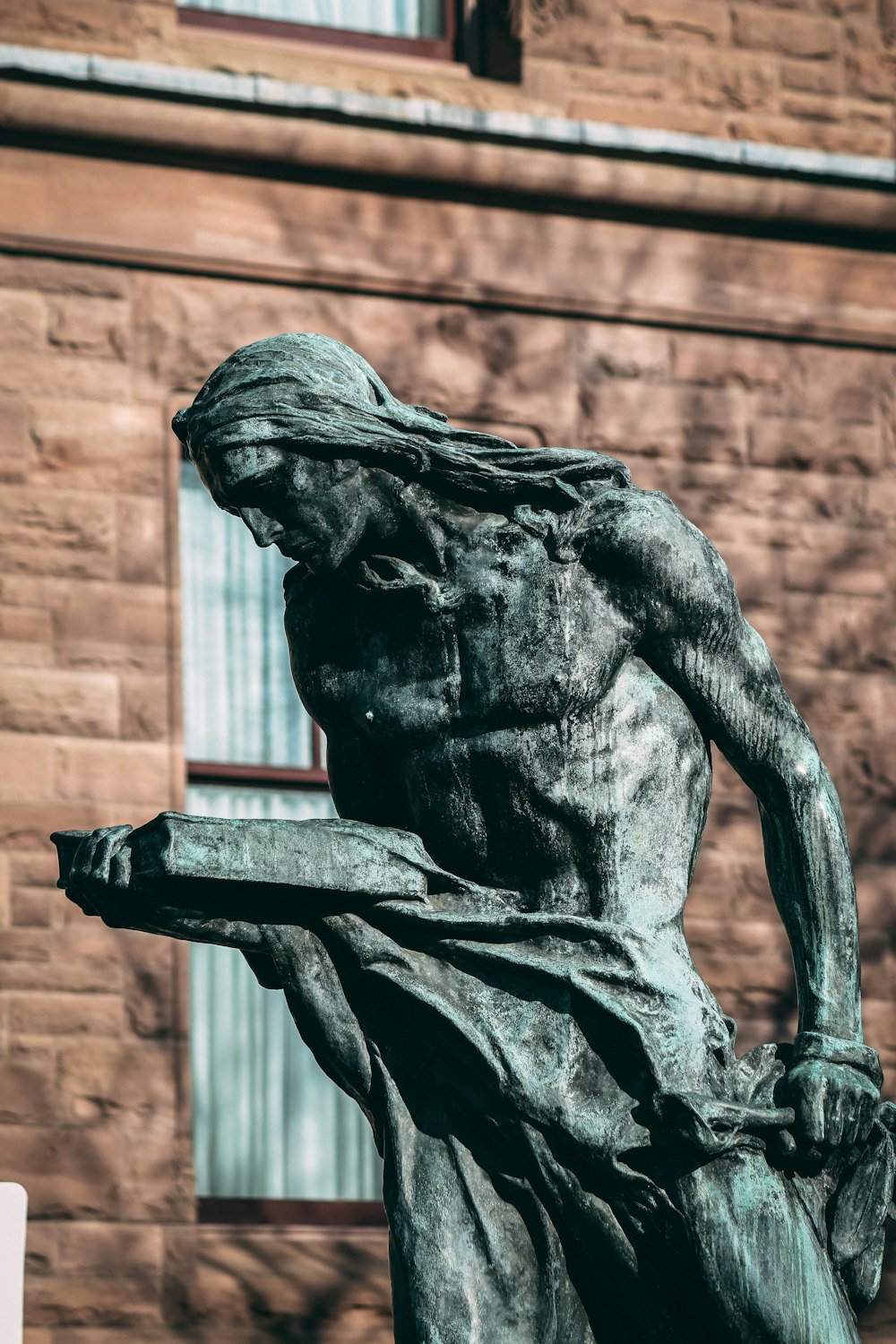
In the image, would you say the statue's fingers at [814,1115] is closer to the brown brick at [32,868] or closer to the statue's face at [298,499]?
the statue's face at [298,499]

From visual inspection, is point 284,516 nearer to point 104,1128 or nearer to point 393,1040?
point 393,1040

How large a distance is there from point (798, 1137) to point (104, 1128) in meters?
6.92

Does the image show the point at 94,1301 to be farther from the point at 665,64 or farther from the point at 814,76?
the point at 814,76

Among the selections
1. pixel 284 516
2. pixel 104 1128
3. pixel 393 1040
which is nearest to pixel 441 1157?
pixel 393 1040

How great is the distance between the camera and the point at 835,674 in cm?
1230

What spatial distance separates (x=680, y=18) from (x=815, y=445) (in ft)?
5.77

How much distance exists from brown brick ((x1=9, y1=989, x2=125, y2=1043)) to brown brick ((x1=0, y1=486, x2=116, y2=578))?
150cm

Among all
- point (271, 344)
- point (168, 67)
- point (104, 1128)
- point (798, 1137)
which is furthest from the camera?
point (168, 67)

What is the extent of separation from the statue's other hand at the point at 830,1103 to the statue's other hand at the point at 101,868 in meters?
0.97

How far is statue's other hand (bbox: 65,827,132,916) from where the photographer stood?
4461 mm

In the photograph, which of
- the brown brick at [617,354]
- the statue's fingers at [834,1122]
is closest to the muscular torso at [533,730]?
the statue's fingers at [834,1122]

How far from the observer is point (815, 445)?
12.5 metres

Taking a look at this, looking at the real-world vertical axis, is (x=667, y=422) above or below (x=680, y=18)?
below

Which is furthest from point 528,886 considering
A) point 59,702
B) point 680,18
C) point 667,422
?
point 680,18
